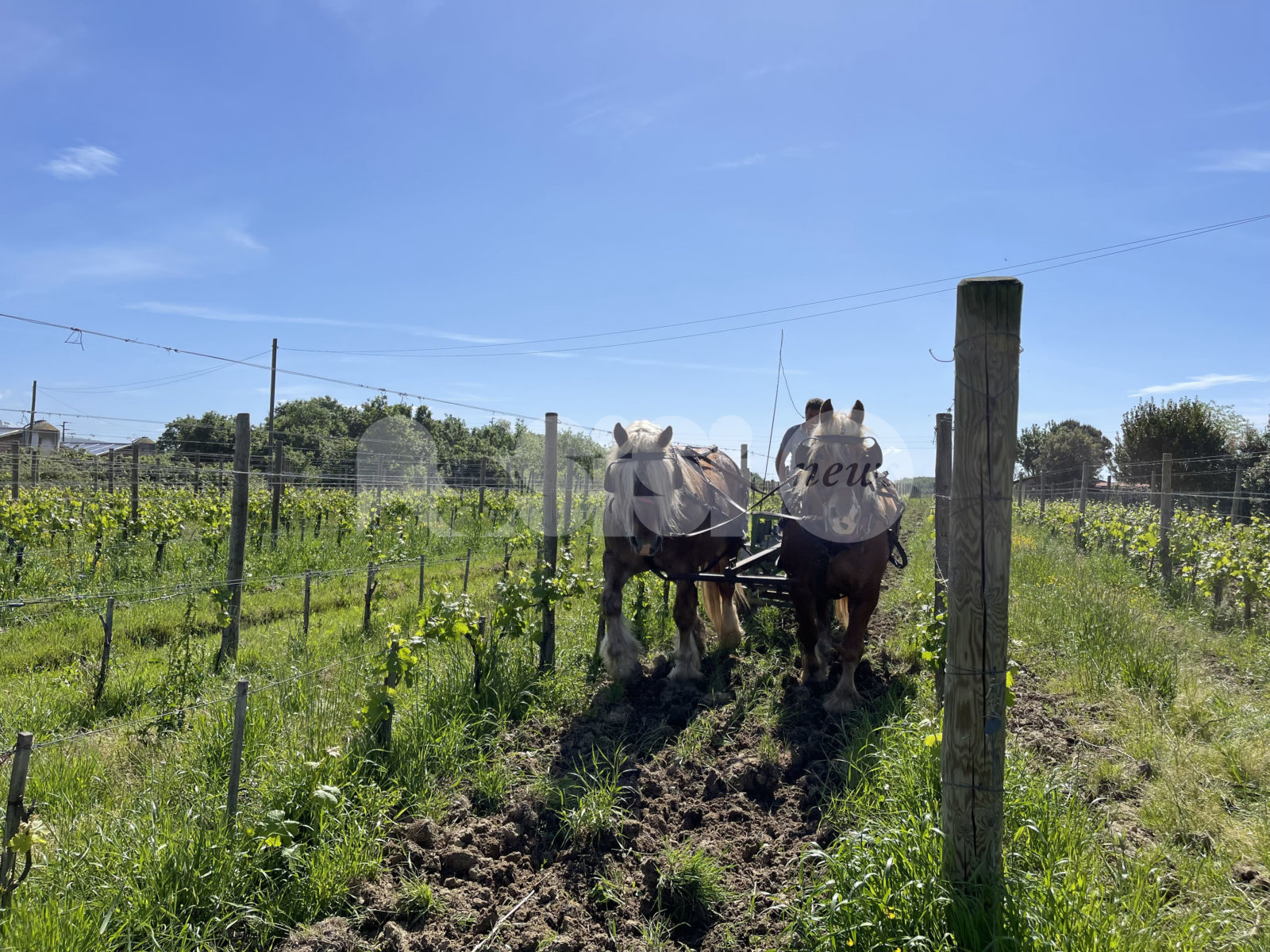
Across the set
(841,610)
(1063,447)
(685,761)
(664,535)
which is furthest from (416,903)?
(1063,447)

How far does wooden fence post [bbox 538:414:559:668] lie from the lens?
5535mm

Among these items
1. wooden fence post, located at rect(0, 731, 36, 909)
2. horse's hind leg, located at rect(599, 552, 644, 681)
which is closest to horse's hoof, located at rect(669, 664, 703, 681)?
horse's hind leg, located at rect(599, 552, 644, 681)

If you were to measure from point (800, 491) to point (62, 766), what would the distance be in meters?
4.58

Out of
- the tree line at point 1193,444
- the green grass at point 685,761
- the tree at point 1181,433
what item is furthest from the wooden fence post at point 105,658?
the tree at point 1181,433

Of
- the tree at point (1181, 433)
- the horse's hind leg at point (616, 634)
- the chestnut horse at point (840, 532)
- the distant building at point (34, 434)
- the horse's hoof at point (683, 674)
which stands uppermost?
the tree at point (1181, 433)

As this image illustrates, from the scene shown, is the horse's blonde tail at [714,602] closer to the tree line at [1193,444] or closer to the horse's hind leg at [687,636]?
the horse's hind leg at [687,636]

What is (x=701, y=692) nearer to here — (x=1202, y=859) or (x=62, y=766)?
(x=1202, y=859)

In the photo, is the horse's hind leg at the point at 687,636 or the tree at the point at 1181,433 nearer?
the horse's hind leg at the point at 687,636

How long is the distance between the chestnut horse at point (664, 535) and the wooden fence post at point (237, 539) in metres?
3.47

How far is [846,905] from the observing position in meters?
2.39

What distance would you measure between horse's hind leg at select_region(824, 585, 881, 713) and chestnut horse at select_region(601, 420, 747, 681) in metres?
1.17

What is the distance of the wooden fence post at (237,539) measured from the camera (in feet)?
20.9

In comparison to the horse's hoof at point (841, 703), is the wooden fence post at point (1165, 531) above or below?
above

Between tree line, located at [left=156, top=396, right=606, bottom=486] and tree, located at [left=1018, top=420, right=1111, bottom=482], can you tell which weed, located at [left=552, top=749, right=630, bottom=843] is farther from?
tree, located at [left=1018, top=420, right=1111, bottom=482]
